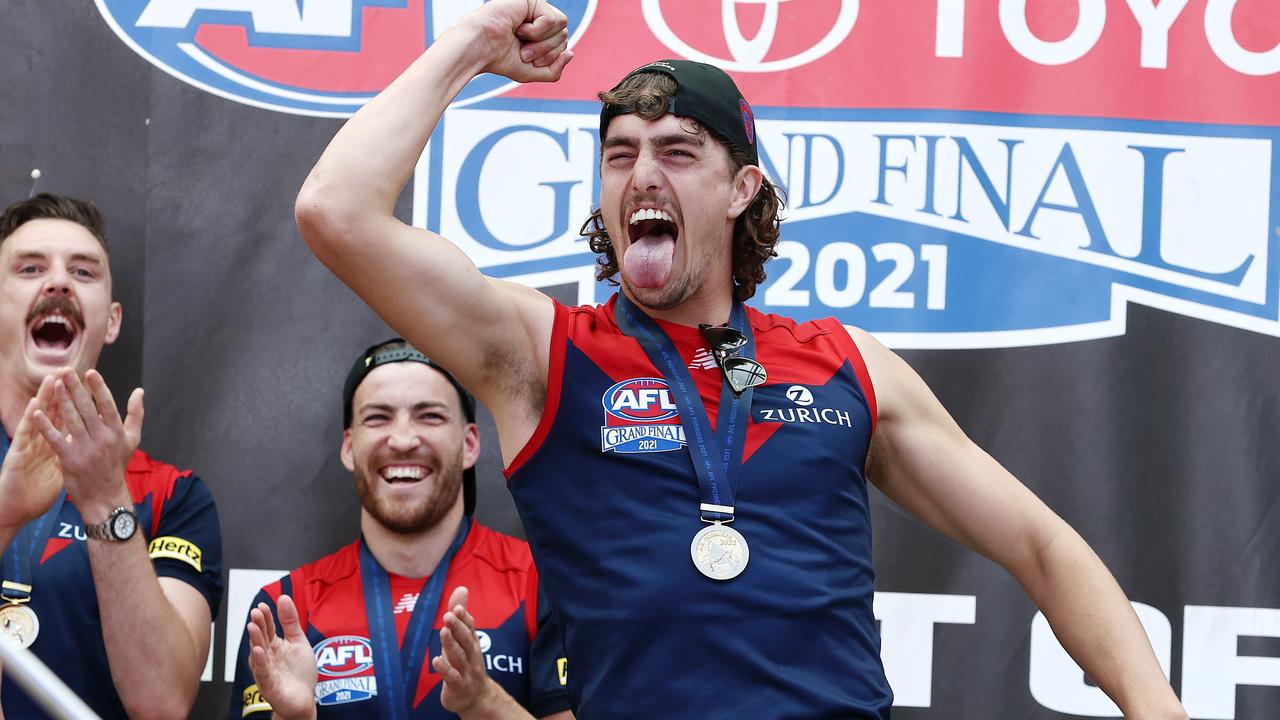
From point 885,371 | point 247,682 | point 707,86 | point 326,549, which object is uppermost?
point 707,86

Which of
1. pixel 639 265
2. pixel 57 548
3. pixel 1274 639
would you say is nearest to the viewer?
pixel 639 265

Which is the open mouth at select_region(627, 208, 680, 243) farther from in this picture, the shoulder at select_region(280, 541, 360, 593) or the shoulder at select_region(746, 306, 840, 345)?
the shoulder at select_region(280, 541, 360, 593)

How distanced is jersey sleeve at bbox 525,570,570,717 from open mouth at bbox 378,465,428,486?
469 mm

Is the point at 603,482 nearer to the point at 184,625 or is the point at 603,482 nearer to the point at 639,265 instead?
the point at 639,265

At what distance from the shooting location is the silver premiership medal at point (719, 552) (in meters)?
2.00

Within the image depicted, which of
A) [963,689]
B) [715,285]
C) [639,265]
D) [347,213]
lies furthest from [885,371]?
[963,689]

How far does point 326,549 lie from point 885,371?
1674 millimetres

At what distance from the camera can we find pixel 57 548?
2.92 meters

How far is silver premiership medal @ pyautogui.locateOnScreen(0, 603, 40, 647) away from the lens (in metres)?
2.83

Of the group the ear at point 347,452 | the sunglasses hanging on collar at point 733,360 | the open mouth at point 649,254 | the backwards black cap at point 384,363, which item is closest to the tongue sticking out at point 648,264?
the open mouth at point 649,254

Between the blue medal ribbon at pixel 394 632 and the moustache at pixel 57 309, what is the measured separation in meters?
0.86

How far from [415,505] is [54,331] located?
3.16 ft

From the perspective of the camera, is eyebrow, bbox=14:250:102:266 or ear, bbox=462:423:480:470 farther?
ear, bbox=462:423:480:470

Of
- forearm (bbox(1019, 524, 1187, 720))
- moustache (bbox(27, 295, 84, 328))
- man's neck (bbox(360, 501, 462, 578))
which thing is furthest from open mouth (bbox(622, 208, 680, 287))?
moustache (bbox(27, 295, 84, 328))
